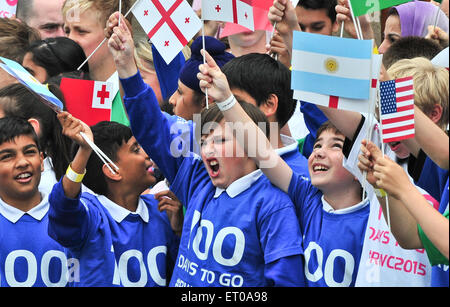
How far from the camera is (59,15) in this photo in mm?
6492

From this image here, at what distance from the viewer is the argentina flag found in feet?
11.6

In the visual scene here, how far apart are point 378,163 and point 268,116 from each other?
1.31 metres

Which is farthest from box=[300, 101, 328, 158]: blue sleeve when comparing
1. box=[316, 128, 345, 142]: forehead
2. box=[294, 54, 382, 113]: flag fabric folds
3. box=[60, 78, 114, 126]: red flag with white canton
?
box=[60, 78, 114, 126]: red flag with white canton

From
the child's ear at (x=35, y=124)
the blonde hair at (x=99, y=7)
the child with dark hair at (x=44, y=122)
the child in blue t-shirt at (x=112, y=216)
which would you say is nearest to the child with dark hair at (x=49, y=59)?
the blonde hair at (x=99, y=7)

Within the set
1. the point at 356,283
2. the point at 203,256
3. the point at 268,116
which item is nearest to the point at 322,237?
the point at 356,283

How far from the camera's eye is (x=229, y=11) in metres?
4.54

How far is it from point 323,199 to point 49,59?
2422 mm

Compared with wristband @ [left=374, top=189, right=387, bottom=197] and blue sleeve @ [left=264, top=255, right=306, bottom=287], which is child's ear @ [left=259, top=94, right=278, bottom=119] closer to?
blue sleeve @ [left=264, top=255, right=306, bottom=287]

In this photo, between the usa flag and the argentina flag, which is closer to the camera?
the usa flag

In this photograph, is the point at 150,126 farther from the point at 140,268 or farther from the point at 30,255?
the point at 30,255

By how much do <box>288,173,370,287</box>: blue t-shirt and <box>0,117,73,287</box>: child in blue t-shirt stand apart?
4.11ft
